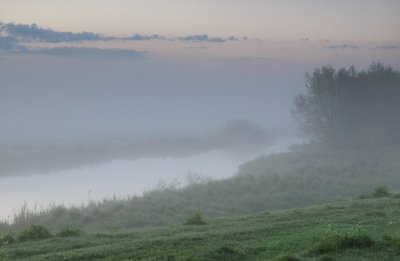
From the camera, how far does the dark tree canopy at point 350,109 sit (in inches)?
3041

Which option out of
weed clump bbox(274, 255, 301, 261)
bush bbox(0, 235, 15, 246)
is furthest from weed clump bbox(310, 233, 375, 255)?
bush bbox(0, 235, 15, 246)

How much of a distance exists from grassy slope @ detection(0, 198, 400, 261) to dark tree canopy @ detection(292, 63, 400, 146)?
5604cm

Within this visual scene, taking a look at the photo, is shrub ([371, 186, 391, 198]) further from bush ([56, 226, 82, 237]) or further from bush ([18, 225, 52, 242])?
bush ([18, 225, 52, 242])

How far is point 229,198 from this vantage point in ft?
130

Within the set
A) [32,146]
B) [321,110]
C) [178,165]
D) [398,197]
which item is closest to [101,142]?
[32,146]

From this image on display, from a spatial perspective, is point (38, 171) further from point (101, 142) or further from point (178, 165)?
point (101, 142)

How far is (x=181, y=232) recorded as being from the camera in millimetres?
18469

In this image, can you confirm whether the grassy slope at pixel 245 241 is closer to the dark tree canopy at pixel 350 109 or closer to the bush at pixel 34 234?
the bush at pixel 34 234

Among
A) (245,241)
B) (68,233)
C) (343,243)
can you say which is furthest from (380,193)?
(68,233)

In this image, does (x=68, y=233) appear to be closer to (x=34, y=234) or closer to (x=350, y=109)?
(x=34, y=234)

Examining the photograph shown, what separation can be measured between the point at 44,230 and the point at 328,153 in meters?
60.3

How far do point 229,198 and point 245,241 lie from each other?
24028 mm

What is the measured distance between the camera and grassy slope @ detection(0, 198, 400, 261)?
1323 cm

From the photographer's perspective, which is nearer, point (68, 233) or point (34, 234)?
point (34, 234)
